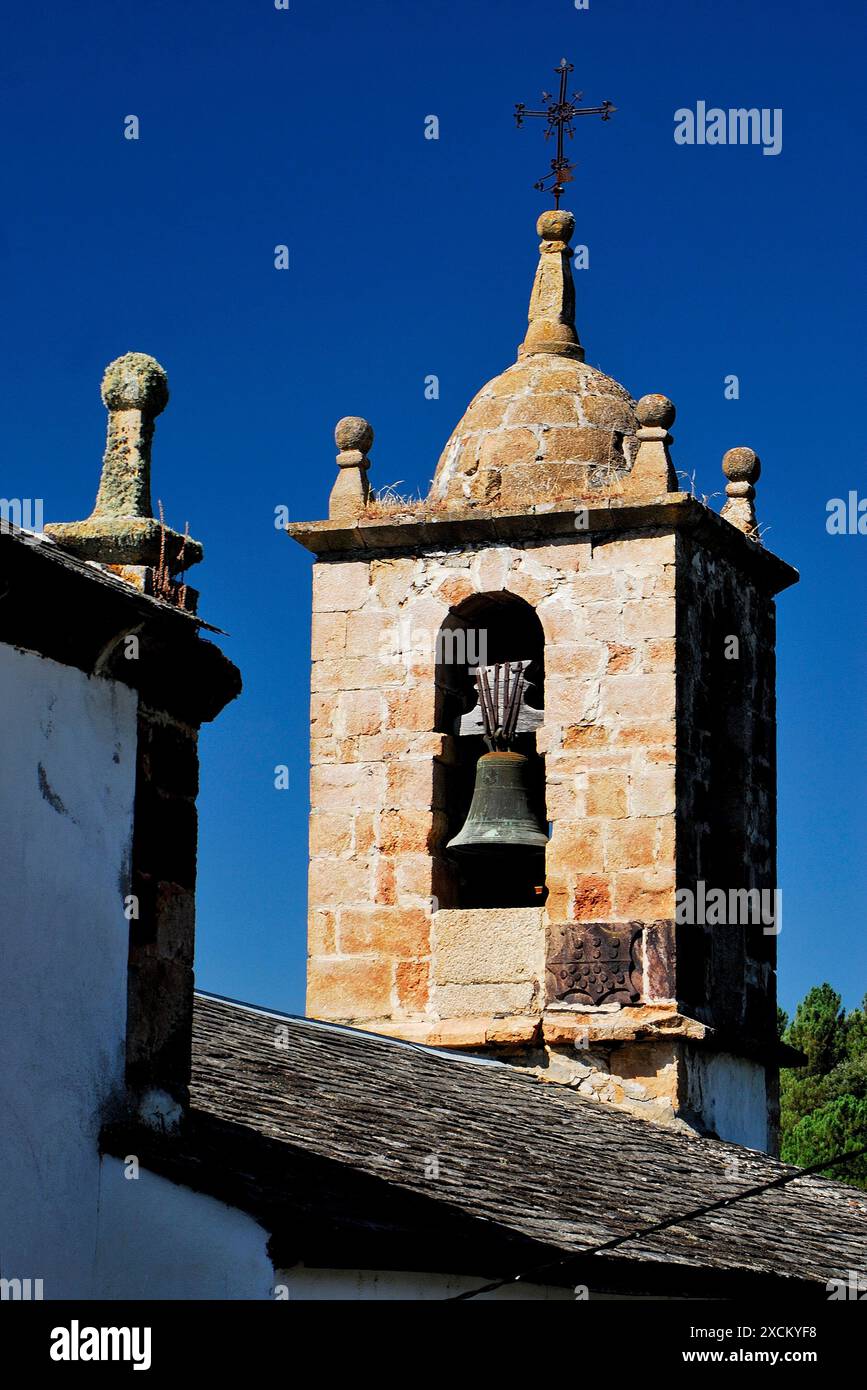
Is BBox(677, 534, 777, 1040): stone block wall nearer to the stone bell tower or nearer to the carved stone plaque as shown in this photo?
the stone bell tower

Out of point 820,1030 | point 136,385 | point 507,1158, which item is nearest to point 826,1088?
point 820,1030

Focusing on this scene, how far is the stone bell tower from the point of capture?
13.9 m

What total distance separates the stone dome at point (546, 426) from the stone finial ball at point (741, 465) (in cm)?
64

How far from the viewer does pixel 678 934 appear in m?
13.9

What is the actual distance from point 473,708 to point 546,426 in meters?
1.62

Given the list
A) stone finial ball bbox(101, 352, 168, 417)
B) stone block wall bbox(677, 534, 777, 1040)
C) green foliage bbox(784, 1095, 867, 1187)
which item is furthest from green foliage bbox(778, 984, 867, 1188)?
stone finial ball bbox(101, 352, 168, 417)

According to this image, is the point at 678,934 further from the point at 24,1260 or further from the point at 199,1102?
the point at 24,1260

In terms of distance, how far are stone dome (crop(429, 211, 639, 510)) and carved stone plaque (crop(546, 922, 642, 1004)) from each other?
7.77 feet

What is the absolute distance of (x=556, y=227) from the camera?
50.6 ft

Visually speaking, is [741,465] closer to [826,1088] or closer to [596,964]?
[596,964]

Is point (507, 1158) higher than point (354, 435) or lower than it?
lower

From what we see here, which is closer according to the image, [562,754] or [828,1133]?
[562,754]

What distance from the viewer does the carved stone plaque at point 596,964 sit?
13.9 metres
